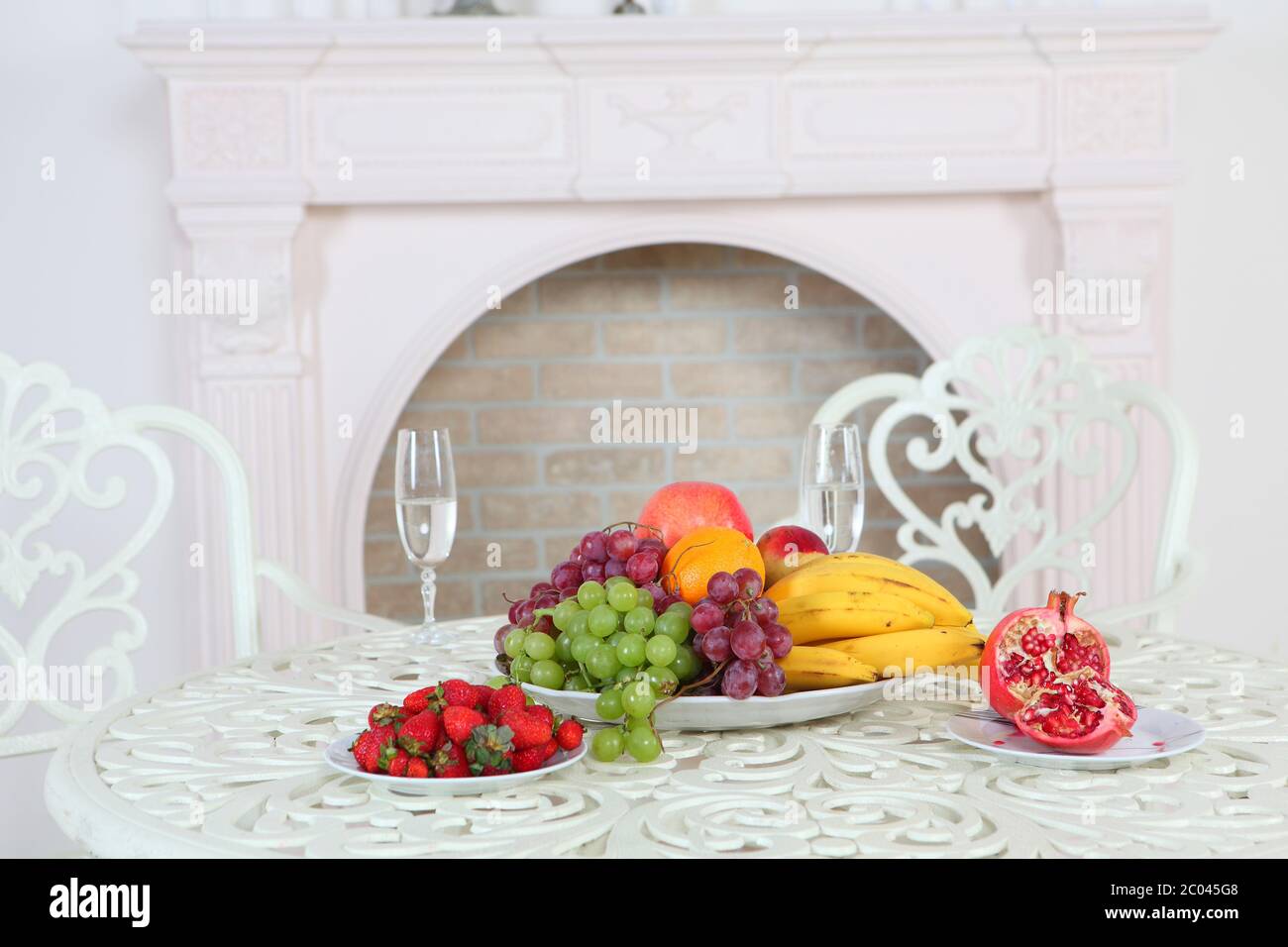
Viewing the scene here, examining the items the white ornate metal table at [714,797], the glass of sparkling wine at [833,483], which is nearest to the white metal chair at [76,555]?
the white ornate metal table at [714,797]

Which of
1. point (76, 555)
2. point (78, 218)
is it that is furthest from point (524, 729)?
point (78, 218)

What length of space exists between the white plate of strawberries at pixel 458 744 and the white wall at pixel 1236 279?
2.22 m

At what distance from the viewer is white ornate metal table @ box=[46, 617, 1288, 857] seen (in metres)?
0.71

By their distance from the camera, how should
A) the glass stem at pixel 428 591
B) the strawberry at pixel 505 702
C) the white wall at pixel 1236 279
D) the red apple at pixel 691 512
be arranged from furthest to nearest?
the white wall at pixel 1236 279, the glass stem at pixel 428 591, the red apple at pixel 691 512, the strawberry at pixel 505 702

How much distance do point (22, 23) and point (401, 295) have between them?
0.90m

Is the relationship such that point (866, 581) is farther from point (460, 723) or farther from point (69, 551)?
point (69, 551)

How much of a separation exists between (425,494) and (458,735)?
1.79ft

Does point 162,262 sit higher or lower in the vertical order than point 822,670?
higher

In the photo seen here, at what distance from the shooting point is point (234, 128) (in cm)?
236

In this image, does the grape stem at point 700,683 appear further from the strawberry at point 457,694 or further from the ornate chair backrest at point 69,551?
the ornate chair backrest at point 69,551

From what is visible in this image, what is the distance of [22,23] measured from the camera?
2486 mm

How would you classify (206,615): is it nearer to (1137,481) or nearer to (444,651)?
(444,651)

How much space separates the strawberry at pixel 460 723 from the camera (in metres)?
0.79
